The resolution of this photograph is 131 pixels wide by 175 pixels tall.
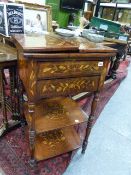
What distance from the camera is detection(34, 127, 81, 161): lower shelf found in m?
1.20

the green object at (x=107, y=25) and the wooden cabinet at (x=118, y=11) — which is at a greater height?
the wooden cabinet at (x=118, y=11)

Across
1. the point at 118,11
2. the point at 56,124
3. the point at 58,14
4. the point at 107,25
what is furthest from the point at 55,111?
the point at 118,11

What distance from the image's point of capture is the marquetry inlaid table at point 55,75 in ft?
2.57

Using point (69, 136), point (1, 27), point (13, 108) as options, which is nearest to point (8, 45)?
point (1, 27)

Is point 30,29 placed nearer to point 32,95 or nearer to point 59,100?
point 59,100

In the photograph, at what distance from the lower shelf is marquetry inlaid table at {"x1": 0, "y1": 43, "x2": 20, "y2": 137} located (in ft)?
0.95

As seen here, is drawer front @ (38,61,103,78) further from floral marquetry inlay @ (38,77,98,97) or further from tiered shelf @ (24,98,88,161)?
tiered shelf @ (24,98,88,161)

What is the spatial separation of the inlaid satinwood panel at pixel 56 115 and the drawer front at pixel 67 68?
0.33m

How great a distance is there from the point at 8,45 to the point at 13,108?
19.8 inches

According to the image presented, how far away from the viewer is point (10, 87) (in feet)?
4.69

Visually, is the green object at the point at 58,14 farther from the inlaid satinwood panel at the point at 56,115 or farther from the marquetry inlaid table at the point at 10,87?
the inlaid satinwood panel at the point at 56,115

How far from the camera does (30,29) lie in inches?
51.6

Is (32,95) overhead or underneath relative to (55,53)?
underneath

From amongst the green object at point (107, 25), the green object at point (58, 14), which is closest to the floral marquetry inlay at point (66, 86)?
the green object at point (107, 25)
